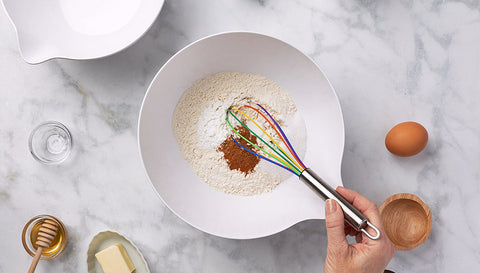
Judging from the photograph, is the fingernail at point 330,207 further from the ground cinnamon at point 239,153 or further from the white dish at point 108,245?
the white dish at point 108,245

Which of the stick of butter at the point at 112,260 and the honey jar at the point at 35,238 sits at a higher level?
the stick of butter at the point at 112,260

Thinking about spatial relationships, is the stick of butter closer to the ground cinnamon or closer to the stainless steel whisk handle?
the ground cinnamon

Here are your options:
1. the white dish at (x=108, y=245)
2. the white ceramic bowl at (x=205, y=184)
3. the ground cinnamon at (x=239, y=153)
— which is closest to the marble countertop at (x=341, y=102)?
the white dish at (x=108, y=245)

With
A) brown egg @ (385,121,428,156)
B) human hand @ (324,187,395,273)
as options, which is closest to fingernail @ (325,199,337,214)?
human hand @ (324,187,395,273)

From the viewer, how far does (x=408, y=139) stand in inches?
46.2

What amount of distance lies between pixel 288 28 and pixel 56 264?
1110 millimetres

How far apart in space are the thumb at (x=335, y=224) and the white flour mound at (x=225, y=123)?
0.78 feet

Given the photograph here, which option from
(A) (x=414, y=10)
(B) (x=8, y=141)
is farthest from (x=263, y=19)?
(B) (x=8, y=141)

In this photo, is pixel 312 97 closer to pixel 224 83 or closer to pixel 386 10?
pixel 224 83

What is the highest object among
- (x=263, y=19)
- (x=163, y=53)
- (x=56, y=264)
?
(x=263, y=19)

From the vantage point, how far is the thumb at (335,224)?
0.97 m

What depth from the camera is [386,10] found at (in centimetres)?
128

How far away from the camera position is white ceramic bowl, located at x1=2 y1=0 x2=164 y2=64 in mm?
1137

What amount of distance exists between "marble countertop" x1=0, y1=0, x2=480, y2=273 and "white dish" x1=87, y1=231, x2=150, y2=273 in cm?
3
